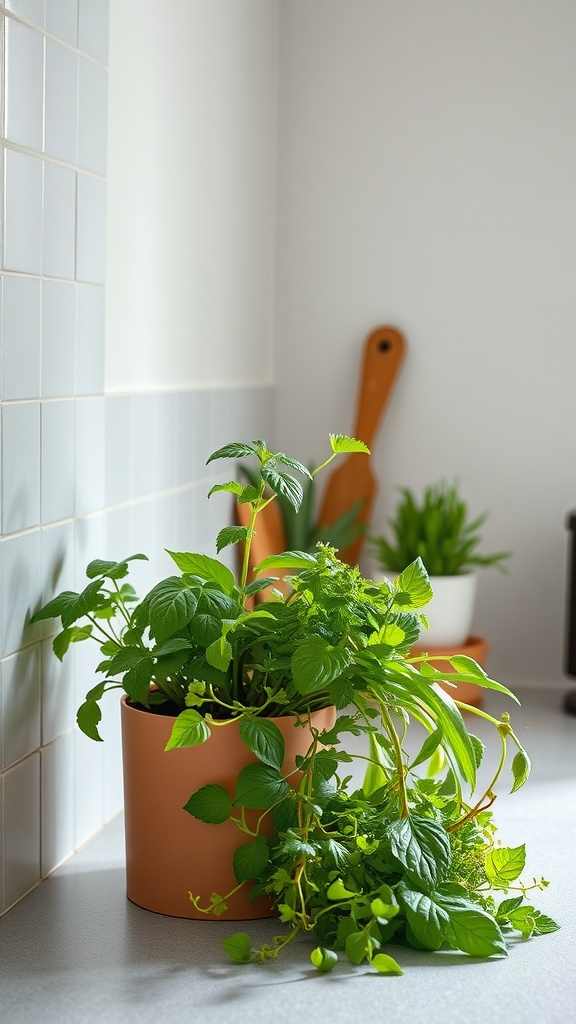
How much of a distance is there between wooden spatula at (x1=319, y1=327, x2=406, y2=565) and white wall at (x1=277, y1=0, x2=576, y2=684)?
0.04 metres

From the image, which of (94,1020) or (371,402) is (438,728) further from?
(371,402)

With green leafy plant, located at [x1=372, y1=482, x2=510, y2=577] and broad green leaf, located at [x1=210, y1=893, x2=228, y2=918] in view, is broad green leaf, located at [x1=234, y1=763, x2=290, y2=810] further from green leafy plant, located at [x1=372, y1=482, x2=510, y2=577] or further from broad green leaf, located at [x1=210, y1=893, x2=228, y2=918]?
green leafy plant, located at [x1=372, y1=482, x2=510, y2=577]

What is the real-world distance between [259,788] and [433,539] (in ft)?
2.89

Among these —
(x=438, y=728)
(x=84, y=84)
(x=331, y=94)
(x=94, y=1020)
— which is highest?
(x=331, y=94)

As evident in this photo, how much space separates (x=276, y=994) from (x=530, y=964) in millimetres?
202

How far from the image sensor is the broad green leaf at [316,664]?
2.88 feet

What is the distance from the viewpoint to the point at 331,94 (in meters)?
1.92

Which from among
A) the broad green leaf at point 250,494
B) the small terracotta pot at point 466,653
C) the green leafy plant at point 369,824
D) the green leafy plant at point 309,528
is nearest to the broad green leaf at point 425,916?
the green leafy plant at point 369,824

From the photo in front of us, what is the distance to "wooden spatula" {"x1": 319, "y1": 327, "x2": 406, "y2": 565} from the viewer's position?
191 cm

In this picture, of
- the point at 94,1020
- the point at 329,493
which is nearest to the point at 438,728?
the point at 94,1020

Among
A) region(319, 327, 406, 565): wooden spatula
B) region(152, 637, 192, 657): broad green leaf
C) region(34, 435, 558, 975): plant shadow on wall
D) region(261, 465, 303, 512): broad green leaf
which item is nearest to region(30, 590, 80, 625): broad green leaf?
region(34, 435, 558, 975): plant shadow on wall

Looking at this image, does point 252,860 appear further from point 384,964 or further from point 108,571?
point 108,571

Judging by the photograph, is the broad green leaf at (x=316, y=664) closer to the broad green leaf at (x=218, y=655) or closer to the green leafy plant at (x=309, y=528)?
the broad green leaf at (x=218, y=655)

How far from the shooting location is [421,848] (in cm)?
90
